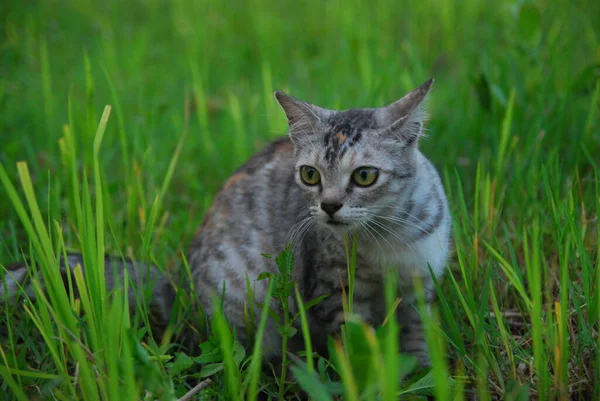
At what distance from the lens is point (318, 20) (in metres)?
6.84

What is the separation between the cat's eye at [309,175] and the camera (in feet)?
8.17

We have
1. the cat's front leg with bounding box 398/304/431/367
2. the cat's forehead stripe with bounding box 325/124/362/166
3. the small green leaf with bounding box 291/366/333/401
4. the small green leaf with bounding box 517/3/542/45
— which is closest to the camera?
the small green leaf with bounding box 291/366/333/401

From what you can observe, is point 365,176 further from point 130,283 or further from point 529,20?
point 529,20

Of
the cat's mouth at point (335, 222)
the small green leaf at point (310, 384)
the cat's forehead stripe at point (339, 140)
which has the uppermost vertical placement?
the cat's forehead stripe at point (339, 140)

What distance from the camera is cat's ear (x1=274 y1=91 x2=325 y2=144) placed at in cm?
260

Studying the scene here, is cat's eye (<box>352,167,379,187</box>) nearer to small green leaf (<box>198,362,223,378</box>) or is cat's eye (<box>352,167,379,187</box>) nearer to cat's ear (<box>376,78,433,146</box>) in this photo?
cat's ear (<box>376,78,433,146</box>)

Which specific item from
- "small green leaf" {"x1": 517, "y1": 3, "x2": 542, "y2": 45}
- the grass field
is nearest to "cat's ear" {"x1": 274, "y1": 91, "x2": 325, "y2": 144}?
the grass field

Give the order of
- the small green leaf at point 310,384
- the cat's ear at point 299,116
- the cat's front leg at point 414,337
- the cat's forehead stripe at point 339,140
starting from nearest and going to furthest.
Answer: the small green leaf at point 310,384 < the cat's forehead stripe at point 339,140 < the cat's ear at point 299,116 < the cat's front leg at point 414,337

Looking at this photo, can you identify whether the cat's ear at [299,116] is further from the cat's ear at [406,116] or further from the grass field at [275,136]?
the grass field at [275,136]

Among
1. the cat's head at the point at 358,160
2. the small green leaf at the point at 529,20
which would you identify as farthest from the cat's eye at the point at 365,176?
the small green leaf at the point at 529,20

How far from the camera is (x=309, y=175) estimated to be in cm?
254

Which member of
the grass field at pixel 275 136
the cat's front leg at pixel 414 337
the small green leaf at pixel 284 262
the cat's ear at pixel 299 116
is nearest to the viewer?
the grass field at pixel 275 136

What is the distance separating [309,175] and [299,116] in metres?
0.30

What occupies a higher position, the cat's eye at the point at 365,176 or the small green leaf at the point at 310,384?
the cat's eye at the point at 365,176
